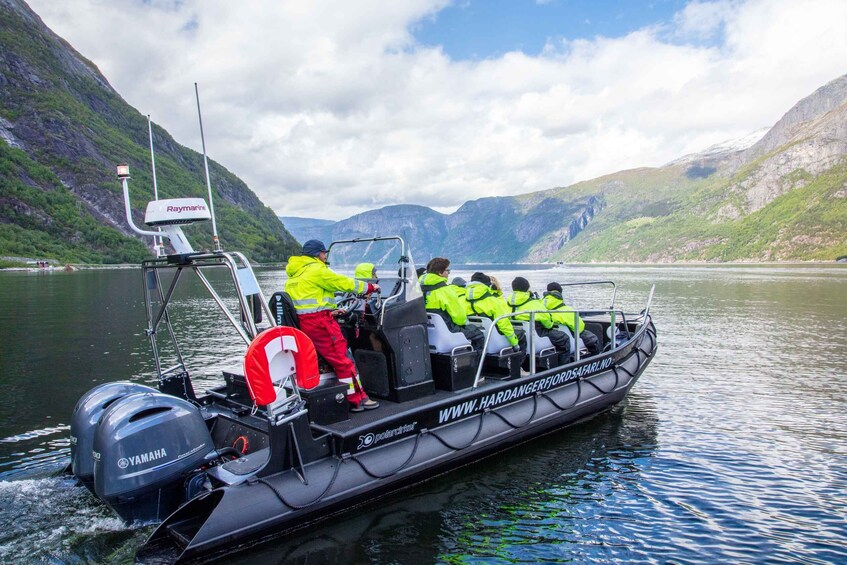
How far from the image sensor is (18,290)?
38812 millimetres

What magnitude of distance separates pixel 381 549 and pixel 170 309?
2557 cm

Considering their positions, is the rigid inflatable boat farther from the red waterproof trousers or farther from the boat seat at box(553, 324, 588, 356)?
the boat seat at box(553, 324, 588, 356)

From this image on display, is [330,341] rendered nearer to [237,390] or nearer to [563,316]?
[237,390]

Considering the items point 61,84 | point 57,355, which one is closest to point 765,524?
point 57,355

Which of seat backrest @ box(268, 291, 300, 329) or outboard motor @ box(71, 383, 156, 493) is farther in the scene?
seat backrest @ box(268, 291, 300, 329)

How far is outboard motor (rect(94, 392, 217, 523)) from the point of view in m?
4.84

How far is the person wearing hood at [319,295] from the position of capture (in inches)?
235

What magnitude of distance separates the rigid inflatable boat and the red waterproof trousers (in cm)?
17

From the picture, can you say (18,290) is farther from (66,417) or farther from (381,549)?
(381,549)

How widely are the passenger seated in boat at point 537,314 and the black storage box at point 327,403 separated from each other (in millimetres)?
3439

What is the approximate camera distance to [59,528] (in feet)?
18.0

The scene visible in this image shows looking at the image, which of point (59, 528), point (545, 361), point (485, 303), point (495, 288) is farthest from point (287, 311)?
point (545, 361)

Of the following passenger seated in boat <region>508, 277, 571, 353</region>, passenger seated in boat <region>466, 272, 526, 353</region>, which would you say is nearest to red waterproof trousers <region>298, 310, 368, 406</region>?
passenger seated in boat <region>466, 272, 526, 353</region>

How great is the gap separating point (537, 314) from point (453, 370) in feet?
8.14
